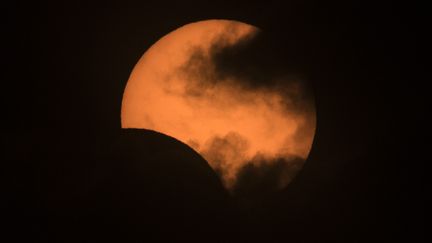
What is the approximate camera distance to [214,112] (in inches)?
199

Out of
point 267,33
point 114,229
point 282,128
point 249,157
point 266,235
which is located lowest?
point 114,229

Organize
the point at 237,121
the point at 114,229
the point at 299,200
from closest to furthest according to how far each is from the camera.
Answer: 1. the point at 114,229
2. the point at 237,121
3. the point at 299,200

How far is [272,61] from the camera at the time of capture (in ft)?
17.6

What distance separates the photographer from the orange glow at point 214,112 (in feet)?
16.5

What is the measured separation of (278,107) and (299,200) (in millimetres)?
1339

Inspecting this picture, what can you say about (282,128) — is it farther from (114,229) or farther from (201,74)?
(114,229)

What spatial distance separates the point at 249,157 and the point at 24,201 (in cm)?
269

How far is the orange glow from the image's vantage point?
5035mm

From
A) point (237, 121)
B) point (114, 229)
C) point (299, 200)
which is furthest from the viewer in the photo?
point (299, 200)

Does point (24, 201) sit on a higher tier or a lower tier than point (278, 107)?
lower

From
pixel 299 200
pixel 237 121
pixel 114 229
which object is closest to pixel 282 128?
pixel 237 121

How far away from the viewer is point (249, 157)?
16.7ft

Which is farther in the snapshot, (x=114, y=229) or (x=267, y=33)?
(x=267, y=33)

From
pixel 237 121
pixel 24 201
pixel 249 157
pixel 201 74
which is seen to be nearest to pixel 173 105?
pixel 201 74
